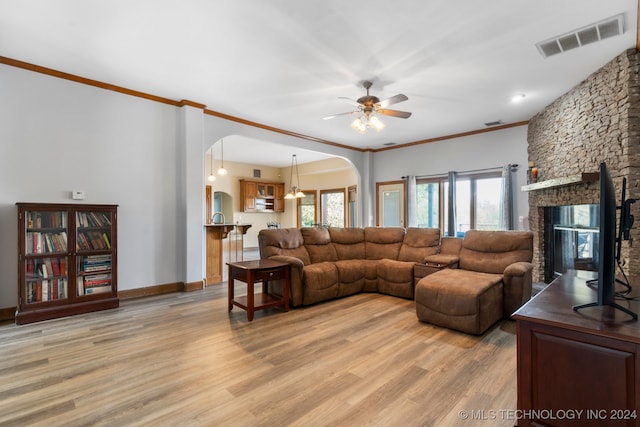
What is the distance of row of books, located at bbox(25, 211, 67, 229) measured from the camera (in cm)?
342

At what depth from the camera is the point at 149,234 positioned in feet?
14.7

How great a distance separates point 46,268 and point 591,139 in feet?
22.0

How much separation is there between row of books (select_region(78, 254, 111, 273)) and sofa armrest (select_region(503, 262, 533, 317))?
4806 millimetres

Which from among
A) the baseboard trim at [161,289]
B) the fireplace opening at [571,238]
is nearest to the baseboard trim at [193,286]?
the baseboard trim at [161,289]

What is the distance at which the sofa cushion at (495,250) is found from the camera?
3844 mm

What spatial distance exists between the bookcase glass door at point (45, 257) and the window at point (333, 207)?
23.8 ft

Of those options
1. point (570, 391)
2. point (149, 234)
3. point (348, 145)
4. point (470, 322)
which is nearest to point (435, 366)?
point (470, 322)

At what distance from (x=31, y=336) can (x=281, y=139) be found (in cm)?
467

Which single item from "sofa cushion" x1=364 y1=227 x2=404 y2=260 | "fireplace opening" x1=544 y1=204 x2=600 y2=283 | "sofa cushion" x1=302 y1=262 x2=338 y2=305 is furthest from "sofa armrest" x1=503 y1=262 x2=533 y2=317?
"sofa cushion" x1=302 y1=262 x2=338 y2=305

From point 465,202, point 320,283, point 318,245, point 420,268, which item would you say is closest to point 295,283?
point 320,283

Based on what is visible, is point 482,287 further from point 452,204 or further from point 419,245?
point 452,204

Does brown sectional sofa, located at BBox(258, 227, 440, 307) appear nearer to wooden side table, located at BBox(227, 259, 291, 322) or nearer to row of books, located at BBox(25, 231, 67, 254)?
wooden side table, located at BBox(227, 259, 291, 322)

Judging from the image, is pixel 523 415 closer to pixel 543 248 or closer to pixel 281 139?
pixel 543 248

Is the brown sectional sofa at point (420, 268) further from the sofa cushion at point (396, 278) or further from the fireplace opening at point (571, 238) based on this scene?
the fireplace opening at point (571, 238)
